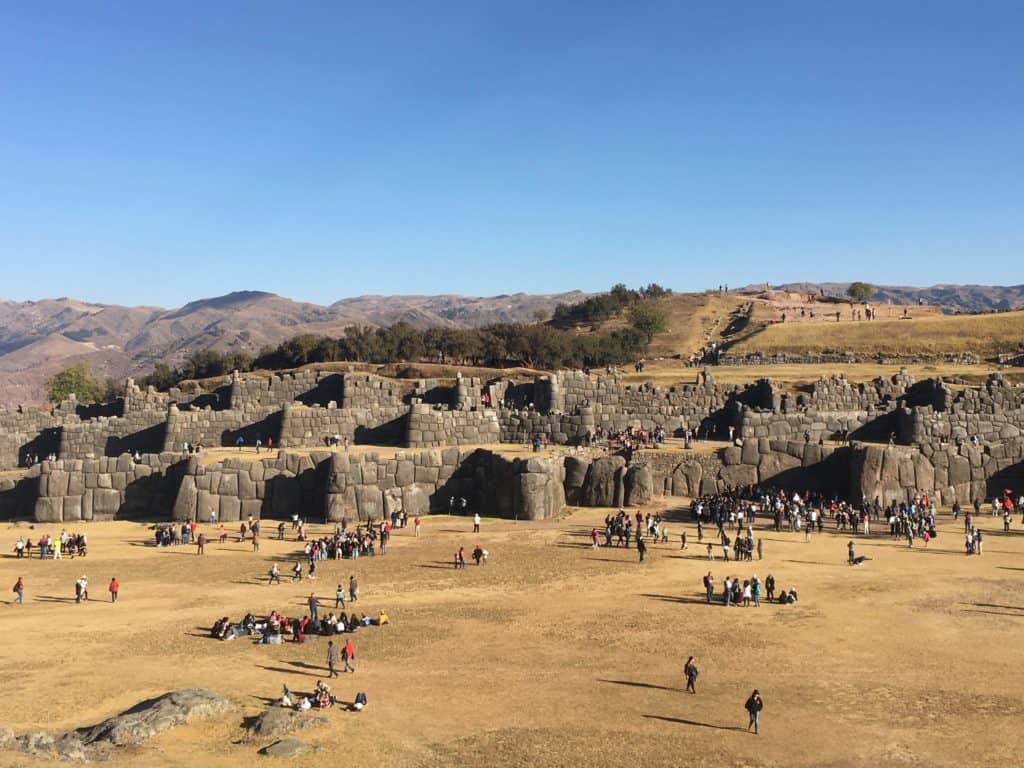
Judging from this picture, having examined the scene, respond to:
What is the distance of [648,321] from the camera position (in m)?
100

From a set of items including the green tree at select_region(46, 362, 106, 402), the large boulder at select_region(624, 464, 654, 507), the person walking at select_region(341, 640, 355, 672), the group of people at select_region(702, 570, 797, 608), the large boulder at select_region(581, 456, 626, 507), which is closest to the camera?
the person walking at select_region(341, 640, 355, 672)

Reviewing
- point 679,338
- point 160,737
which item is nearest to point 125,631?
point 160,737

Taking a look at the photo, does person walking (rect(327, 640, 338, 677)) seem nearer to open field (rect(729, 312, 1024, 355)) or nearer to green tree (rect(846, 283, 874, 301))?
open field (rect(729, 312, 1024, 355))

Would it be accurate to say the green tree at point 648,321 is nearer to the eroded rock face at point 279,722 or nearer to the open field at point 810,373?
the open field at point 810,373

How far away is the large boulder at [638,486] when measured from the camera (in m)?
41.6

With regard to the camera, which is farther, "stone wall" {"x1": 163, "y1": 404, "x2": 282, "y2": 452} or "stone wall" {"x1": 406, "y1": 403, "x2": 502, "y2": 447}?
"stone wall" {"x1": 163, "y1": 404, "x2": 282, "y2": 452}

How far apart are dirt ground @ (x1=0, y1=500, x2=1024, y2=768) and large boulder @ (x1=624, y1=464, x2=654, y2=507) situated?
7.35 meters

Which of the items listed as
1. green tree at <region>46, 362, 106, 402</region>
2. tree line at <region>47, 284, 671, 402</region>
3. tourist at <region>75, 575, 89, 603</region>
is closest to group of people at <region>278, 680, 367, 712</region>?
tourist at <region>75, 575, 89, 603</region>

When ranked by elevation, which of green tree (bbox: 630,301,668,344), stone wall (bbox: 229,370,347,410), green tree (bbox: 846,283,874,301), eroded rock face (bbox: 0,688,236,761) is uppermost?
green tree (bbox: 846,283,874,301)

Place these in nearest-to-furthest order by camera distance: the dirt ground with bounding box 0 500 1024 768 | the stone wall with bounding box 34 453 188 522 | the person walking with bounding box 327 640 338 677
Answer: the dirt ground with bounding box 0 500 1024 768, the person walking with bounding box 327 640 338 677, the stone wall with bounding box 34 453 188 522

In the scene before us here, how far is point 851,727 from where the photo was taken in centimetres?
1773

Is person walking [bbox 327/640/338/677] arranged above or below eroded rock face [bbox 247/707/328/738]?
above

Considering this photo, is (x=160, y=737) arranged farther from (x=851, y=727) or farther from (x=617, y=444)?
(x=617, y=444)

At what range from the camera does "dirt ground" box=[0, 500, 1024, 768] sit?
1727 cm
